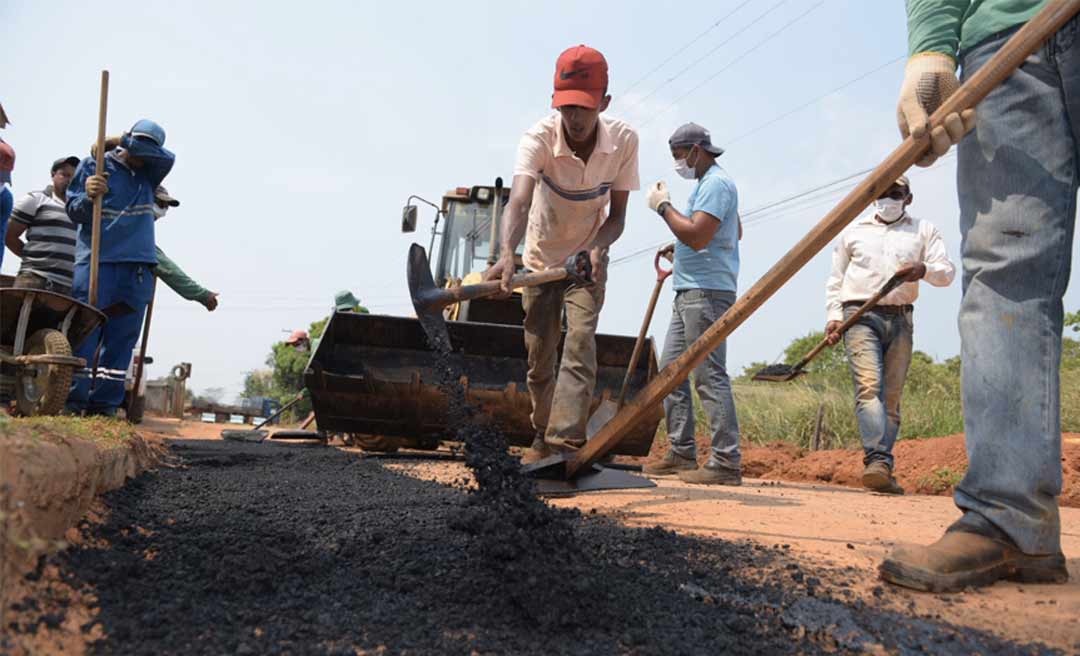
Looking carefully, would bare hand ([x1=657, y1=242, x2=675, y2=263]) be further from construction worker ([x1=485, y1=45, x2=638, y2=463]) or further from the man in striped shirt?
the man in striped shirt

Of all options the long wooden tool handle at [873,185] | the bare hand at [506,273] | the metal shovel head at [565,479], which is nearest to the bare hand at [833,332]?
the metal shovel head at [565,479]

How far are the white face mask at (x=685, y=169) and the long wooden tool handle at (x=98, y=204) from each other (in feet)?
11.5

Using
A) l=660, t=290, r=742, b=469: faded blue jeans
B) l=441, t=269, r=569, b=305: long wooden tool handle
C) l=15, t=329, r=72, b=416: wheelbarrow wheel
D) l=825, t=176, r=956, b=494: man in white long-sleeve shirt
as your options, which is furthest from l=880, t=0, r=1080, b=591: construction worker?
l=15, t=329, r=72, b=416: wheelbarrow wheel

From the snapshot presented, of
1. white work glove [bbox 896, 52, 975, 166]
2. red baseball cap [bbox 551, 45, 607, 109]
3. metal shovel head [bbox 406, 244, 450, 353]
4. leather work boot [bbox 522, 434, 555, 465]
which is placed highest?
red baseball cap [bbox 551, 45, 607, 109]

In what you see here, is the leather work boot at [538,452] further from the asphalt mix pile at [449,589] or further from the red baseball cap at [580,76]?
the red baseball cap at [580,76]

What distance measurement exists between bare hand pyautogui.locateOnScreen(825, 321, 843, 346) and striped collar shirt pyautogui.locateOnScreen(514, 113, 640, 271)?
213 cm

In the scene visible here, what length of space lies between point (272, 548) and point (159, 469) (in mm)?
2199

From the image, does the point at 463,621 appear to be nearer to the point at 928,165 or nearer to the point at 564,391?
the point at 928,165

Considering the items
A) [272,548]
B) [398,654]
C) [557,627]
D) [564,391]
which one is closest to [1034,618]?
[557,627]

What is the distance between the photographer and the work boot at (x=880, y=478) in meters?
A: 4.70

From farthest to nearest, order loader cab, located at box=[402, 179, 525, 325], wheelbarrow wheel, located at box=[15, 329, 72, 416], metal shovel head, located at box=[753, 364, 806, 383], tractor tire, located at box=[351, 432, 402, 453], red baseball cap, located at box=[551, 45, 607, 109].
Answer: loader cab, located at box=[402, 179, 525, 325] → tractor tire, located at box=[351, 432, 402, 453] → metal shovel head, located at box=[753, 364, 806, 383] → wheelbarrow wheel, located at box=[15, 329, 72, 416] → red baseball cap, located at box=[551, 45, 607, 109]

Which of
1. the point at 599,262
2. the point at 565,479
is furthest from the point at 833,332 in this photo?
the point at 565,479

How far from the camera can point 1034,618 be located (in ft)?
5.73

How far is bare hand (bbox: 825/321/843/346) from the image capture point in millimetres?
5213
